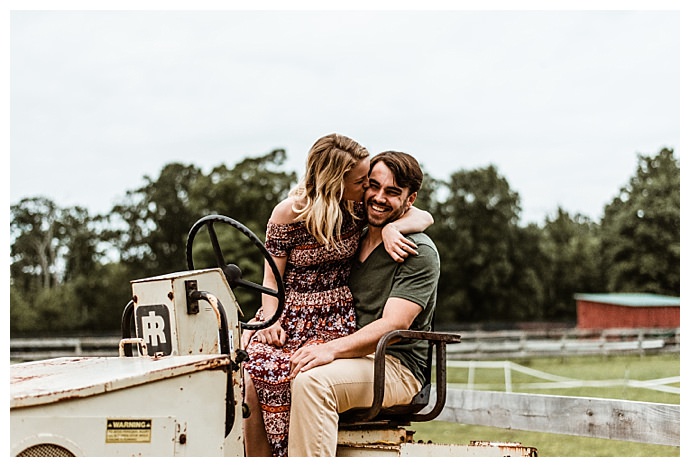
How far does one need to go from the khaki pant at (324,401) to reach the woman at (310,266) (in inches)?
9.1

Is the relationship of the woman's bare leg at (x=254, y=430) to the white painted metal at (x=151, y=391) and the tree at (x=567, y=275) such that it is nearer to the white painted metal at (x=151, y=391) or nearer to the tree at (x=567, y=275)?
the white painted metal at (x=151, y=391)

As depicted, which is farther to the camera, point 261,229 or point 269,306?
point 261,229

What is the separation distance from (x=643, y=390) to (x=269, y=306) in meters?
11.1

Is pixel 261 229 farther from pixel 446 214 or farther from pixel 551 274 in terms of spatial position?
pixel 551 274

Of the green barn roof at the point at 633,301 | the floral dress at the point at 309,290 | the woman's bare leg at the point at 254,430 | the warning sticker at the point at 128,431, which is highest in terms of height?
the floral dress at the point at 309,290

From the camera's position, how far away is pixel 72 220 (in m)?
38.8

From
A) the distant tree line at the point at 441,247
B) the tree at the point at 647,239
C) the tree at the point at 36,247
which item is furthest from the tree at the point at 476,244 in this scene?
the tree at the point at 36,247

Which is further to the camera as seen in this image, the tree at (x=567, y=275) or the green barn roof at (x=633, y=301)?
the tree at (x=567, y=275)

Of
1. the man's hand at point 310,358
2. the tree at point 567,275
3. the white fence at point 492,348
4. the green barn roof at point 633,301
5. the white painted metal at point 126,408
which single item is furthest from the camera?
the tree at point 567,275

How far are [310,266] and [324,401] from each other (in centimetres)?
74

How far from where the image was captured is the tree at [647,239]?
4438 cm

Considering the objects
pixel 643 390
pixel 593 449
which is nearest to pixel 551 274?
pixel 643 390

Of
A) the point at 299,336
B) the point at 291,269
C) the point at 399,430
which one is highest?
the point at 291,269

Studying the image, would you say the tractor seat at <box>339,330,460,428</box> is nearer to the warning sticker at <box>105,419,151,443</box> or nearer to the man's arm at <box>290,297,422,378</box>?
the man's arm at <box>290,297,422,378</box>
